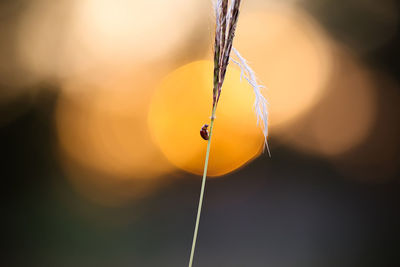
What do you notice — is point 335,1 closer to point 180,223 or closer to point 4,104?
point 180,223

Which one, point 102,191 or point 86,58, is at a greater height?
point 86,58

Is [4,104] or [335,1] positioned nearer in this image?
[4,104]

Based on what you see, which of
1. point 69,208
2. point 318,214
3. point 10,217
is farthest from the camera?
point 318,214

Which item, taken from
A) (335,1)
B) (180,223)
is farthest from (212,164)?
(335,1)

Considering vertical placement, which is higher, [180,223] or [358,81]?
[358,81]

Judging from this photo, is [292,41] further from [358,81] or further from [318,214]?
[318,214]

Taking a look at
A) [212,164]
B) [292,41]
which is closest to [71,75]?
[212,164]

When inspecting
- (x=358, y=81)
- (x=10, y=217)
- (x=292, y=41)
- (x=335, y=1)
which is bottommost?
(x=10, y=217)

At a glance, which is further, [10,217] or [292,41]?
[292,41]

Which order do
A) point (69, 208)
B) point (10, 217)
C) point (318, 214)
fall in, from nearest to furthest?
point (10, 217), point (69, 208), point (318, 214)
